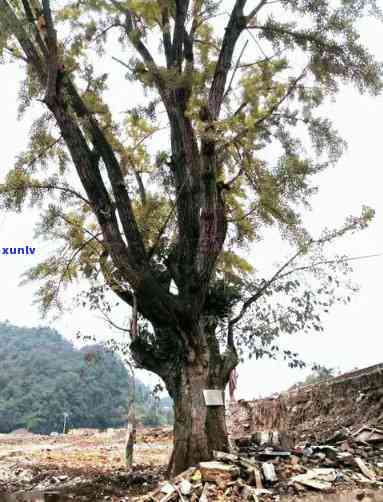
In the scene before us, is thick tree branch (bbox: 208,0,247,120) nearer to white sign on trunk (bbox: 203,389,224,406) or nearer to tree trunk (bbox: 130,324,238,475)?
tree trunk (bbox: 130,324,238,475)

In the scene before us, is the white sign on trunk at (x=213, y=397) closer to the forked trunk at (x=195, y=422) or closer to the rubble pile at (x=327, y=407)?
the forked trunk at (x=195, y=422)

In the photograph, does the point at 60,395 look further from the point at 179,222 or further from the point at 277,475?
the point at 277,475

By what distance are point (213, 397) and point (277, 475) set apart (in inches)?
48.3

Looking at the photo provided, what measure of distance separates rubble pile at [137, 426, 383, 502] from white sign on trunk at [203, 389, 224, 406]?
609mm

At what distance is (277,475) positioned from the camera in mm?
5250

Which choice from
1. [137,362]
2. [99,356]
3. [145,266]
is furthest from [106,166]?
[99,356]

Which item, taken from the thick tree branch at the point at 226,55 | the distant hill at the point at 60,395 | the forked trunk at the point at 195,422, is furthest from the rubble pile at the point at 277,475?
the distant hill at the point at 60,395

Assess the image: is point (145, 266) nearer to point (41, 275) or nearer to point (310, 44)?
point (41, 275)

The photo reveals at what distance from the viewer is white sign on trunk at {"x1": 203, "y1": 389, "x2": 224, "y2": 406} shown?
19.9 feet

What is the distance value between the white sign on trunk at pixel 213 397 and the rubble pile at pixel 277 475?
0.61m

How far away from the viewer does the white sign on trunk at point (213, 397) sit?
607 cm

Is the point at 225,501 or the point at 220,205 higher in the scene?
the point at 220,205

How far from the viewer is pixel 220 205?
692 centimetres

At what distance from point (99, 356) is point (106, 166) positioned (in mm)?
4060
